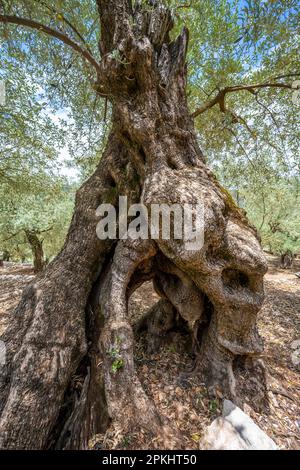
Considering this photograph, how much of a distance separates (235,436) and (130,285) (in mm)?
1834

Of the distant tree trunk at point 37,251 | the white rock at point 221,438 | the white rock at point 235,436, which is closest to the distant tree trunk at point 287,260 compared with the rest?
the white rock at point 235,436

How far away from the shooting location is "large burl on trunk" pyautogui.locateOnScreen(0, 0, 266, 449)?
1.94 meters

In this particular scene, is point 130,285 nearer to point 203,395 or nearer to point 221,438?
point 203,395

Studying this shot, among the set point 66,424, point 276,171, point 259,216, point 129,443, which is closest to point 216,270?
point 129,443

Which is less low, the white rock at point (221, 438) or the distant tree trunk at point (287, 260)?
the distant tree trunk at point (287, 260)

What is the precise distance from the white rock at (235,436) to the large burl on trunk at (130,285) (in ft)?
1.03

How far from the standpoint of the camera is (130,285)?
282 centimetres

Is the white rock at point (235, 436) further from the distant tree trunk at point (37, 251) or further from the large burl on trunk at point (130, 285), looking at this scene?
the distant tree trunk at point (37, 251)

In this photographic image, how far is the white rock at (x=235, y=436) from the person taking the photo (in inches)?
65.6

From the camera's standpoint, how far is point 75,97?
17.1 ft

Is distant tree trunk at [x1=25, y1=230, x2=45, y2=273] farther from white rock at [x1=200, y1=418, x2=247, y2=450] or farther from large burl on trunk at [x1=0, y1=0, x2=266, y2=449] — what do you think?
white rock at [x1=200, y1=418, x2=247, y2=450]

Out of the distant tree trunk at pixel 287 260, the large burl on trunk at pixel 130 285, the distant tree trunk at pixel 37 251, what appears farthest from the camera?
the distant tree trunk at pixel 287 260

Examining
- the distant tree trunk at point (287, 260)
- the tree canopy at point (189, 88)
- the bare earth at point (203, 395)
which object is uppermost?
the tree canopy at point (189, 88)

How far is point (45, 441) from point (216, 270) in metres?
2.35
